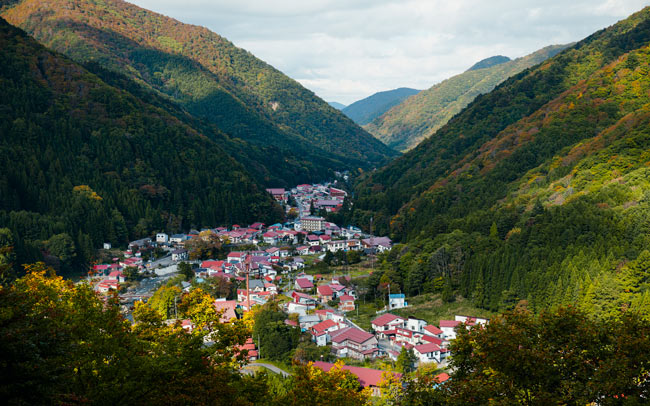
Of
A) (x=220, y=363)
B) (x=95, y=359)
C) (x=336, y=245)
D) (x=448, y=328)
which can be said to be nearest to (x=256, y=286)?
(x=448, y=328)

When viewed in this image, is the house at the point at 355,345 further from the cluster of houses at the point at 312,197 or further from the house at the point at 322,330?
the cluster of houses at the point at 312,197

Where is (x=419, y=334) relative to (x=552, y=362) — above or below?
below

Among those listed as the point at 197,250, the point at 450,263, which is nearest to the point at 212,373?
the point at 450,263

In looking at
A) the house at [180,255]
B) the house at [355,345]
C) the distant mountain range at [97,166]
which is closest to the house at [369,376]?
the house at [355,345]

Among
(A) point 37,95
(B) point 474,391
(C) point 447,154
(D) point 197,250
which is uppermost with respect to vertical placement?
(A) point 37,95

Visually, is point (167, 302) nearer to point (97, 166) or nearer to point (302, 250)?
point (302, 250)

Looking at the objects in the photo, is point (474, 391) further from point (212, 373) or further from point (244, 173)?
point (244, 173)

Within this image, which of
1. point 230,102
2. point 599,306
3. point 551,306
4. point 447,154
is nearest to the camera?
point 599,306
